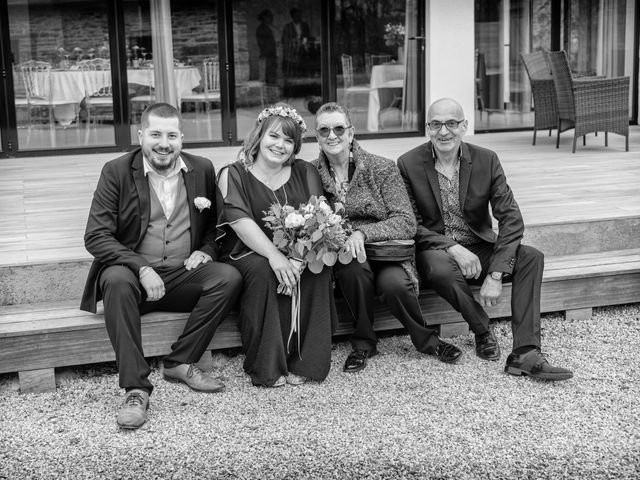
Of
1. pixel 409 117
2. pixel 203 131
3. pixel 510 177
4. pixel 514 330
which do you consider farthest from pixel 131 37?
pixel 514 330

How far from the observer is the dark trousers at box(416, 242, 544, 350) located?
437 cm

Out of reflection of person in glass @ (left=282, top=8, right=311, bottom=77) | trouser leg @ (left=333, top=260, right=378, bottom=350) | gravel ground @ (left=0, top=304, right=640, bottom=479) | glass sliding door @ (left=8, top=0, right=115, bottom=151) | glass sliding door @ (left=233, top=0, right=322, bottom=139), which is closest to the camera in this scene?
gravel ground @ (left=0, top=304, right=640, bottom=479)

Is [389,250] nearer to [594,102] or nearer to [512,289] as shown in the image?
[512,289]

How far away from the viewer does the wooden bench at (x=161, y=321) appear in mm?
4199

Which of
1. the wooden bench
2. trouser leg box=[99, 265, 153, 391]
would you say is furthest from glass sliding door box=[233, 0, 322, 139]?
trouser leg box=[99, 265, 153, 391]

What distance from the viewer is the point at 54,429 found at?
151 inches

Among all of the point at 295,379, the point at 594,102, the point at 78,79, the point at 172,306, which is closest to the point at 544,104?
the point at 594,102

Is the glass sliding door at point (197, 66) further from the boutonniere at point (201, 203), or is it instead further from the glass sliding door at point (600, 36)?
the boutonniere at point (201, 203)

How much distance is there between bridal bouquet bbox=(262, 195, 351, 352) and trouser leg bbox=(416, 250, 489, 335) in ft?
1.58

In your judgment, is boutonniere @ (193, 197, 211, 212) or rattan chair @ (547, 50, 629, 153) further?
rattan chair @ (547, 50, 629, 153)

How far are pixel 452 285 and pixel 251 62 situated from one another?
5.98m

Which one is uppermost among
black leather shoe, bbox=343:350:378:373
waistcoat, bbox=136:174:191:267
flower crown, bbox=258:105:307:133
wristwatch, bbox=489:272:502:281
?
flower crown, bbox=258:105:307:133

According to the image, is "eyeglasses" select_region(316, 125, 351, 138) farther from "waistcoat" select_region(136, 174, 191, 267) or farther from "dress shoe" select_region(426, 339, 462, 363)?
"dress shoe" select_region(426, 339, 462, 363)

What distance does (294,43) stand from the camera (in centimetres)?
1000
